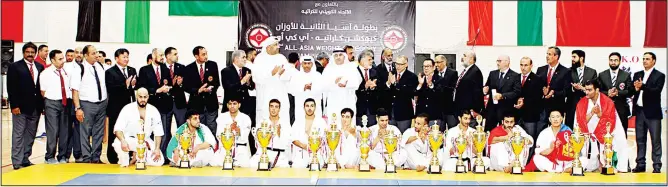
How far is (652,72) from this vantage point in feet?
25.4

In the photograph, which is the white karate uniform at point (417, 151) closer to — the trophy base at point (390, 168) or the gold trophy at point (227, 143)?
the trophy base at point (390, 168)

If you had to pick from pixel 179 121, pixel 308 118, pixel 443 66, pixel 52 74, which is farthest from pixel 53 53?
pixel 443 66

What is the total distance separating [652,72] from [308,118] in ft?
13.3

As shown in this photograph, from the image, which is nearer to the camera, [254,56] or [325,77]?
[325,77]

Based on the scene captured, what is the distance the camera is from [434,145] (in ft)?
23.0

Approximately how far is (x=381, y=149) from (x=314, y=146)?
0.80m

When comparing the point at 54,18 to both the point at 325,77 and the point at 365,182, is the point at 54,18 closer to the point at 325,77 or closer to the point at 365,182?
the point at 325,77

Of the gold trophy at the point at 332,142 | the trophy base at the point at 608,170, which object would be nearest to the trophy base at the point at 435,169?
the gold trophy at the point at 332,142

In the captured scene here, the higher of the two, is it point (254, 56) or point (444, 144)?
point (254, 56)

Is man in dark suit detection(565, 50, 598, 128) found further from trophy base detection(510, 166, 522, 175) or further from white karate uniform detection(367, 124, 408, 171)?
white karate uniform detection(367, 124, 408, 171)

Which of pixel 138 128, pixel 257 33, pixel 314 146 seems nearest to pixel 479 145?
pixel 314 146

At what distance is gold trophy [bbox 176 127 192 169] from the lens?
7.21 meters

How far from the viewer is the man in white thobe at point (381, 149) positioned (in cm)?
734

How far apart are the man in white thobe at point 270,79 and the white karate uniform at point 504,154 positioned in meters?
2.59
